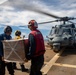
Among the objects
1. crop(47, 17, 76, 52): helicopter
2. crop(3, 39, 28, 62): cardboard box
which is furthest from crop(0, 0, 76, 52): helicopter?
crop(3, 39, 28, 62): cardboard box

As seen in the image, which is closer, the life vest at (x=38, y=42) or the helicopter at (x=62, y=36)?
the life vest at (x=38, y=42)

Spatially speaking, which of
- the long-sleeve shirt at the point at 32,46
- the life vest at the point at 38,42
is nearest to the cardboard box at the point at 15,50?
the long-sleeve shirt at the point at 32,46

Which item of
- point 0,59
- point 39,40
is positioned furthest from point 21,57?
point 0,59

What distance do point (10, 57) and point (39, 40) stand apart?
39.9 inches

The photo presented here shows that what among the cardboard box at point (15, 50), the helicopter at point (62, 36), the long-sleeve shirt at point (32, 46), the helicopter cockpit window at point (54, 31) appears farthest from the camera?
the helicopter cockpit window at point (54, 31)

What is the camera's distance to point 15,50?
4.54m

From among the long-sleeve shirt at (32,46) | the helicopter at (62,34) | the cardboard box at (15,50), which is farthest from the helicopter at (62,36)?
the long-sleeve shirt at (32,46)

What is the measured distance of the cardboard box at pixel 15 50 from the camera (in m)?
4.36

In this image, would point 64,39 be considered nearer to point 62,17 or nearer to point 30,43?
point 62,17

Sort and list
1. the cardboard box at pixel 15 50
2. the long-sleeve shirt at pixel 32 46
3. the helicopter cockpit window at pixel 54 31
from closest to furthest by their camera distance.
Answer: the long-sleeve shirt at pixel 32 46 < the cardboard box at pixel 15 50 < the helicopter cockpit window at pixel 54 31

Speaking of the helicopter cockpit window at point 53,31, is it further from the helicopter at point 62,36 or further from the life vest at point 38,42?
the life vest at point 38,42

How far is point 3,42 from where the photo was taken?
4922mm

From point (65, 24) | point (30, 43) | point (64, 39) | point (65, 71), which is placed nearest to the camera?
point (30, 43)

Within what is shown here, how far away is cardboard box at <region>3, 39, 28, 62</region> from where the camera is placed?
4355 millimetres
